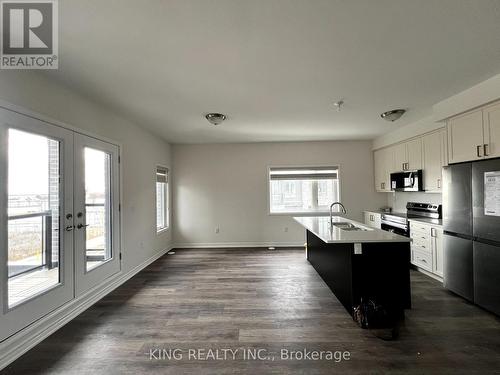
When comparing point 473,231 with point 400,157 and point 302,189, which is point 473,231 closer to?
point 400,157

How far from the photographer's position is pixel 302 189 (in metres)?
5.60

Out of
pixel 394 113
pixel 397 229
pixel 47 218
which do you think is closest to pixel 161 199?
pixel 47 218

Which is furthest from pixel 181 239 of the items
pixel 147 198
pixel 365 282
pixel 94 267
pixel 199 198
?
pixel 365 282

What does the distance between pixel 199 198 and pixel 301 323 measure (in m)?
3.85

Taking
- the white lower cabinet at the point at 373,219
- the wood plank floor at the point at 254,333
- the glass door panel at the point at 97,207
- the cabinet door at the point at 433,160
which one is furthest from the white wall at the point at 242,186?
the glass door panel at the point at 97,207

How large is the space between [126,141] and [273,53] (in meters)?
2.77

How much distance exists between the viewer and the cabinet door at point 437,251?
327 centimetres

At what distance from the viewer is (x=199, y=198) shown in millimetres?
5582

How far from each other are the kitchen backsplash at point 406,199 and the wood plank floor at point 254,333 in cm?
148

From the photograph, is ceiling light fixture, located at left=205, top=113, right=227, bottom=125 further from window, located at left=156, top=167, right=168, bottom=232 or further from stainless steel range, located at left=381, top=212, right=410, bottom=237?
stainless steel range, located at left=381, top=212, right=410, bottom=237

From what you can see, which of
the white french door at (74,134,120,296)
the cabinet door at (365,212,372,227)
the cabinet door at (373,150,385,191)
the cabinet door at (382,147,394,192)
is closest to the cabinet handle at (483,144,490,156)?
the cabinet door at (382,147,394,192)

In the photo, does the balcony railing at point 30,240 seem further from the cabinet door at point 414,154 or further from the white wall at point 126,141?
the cabinet door at point 414,154

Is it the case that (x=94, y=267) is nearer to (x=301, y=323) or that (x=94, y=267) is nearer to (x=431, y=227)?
(x=301, y=323)

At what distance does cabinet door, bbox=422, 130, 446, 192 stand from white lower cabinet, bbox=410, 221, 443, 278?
0.68 m
